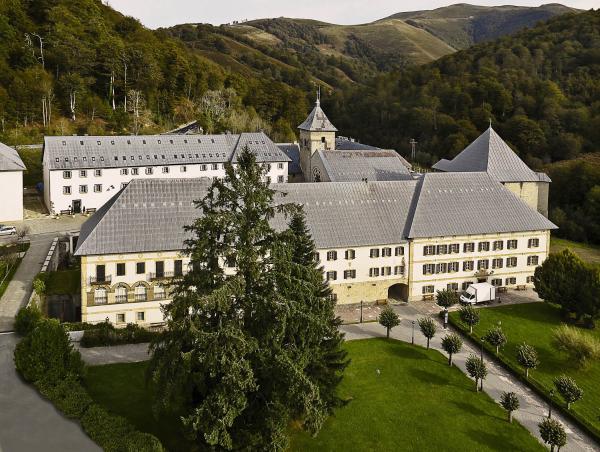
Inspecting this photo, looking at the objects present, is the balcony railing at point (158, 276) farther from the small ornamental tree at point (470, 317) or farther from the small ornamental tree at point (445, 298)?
the small ornamental tree at point (470, 317)

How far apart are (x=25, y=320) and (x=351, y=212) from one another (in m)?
25.2

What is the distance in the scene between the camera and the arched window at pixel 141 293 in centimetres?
4131

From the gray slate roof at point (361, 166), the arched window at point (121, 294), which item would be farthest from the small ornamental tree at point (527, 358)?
the gray slate roof at point (361, 166)

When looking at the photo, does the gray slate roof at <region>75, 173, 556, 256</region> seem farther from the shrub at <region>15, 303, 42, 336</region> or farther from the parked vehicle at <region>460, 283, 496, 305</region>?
the shrub at <region>15, 303, 42, 336</region>

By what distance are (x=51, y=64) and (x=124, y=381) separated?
7411 centimetres

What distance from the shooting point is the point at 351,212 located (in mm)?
48219

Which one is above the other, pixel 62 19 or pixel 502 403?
pixel 62 19

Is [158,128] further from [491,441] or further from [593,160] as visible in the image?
[491,441]

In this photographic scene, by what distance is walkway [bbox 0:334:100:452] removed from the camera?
26547mm

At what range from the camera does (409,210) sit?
49656 millimetres

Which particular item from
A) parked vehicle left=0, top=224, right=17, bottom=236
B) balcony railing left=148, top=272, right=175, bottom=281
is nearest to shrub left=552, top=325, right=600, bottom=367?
balcony railing left=148, top=272, right=175, bottom=281

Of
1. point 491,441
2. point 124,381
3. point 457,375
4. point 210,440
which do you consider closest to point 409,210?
point 457,375

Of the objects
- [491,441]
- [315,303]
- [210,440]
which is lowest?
[491,441]

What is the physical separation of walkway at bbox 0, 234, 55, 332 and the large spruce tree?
19.8 metres
